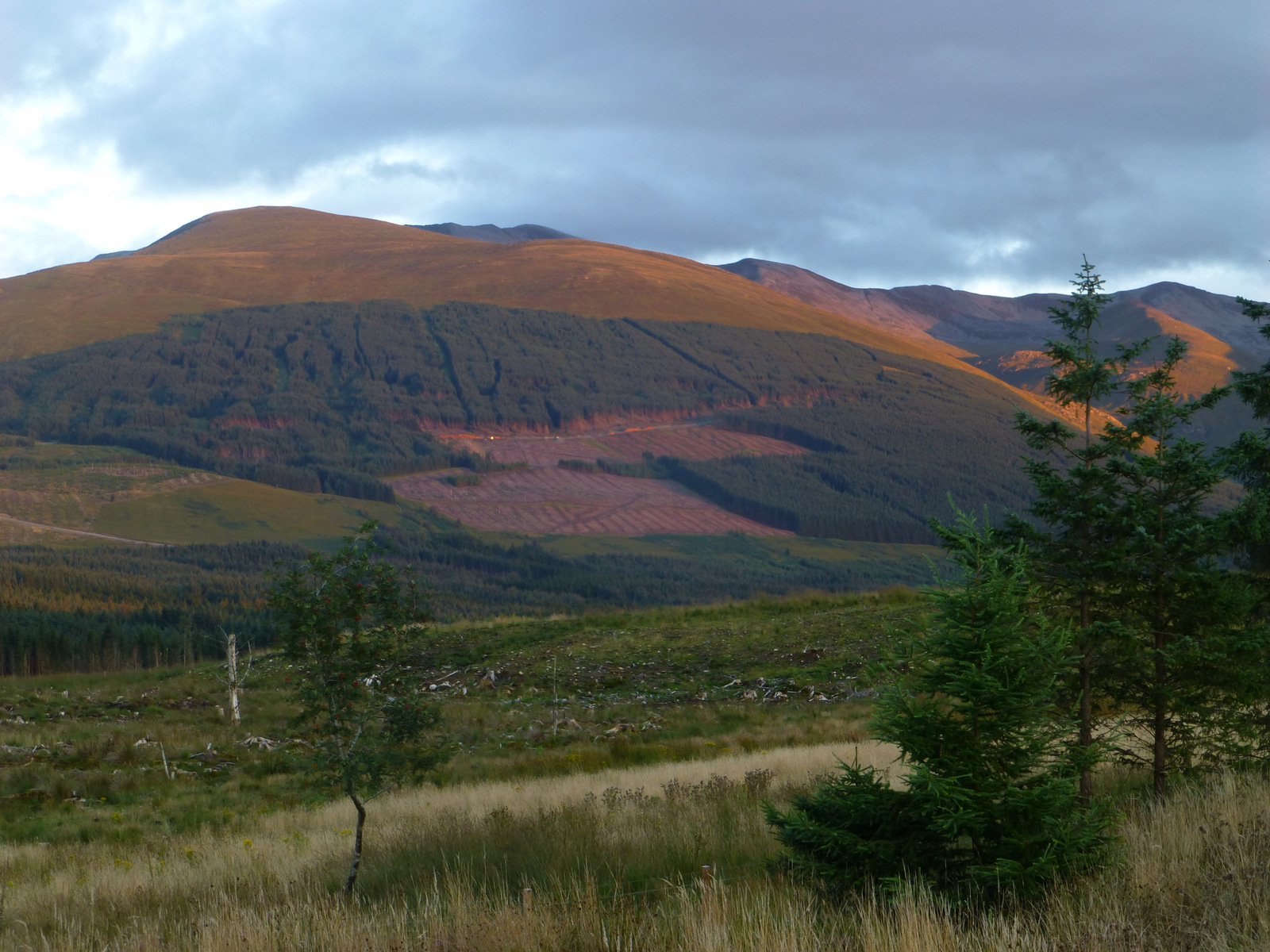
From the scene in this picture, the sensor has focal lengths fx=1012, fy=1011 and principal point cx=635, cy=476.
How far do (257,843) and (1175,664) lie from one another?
9632mm

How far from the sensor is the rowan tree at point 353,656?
9148 millimetres

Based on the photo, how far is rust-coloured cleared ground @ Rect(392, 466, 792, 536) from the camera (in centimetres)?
17200

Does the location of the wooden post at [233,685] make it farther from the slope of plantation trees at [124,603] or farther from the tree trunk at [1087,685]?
the tree trunk at [1087,685]

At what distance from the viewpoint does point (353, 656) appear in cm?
946

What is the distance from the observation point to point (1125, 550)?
341 inches

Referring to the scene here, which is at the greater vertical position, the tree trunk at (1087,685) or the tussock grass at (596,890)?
the tree trunk at (1087,685)

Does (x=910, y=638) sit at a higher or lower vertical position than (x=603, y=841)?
higher

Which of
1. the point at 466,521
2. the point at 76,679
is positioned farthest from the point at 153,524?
the point at 76,679

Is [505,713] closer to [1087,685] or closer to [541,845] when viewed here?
[541,845]

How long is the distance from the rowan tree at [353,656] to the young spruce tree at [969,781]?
15.2 ft

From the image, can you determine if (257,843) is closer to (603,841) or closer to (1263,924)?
(603,841)

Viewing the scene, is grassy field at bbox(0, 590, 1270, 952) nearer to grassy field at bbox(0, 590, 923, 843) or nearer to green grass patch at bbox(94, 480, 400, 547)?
grassy field at bbox(0, 590, 923, 843)

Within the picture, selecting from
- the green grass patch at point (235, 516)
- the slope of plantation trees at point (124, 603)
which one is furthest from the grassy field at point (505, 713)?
the green grass patch at point (235, 516)

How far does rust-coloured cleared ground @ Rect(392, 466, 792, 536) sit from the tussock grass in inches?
6151
